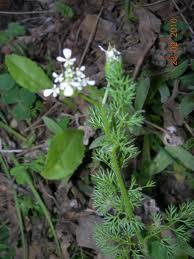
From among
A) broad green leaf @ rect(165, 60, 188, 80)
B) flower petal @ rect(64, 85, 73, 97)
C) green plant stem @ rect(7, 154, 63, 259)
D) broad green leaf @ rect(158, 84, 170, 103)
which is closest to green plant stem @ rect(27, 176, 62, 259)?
green plant stem @ rect(7, 154, 63, 259)

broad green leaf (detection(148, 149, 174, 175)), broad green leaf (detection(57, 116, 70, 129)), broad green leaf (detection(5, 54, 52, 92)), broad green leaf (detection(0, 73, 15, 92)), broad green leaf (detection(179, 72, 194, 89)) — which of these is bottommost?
broad green leaf (detection(148, 149, 174, 175))

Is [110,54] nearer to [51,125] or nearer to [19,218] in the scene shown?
[51,125]

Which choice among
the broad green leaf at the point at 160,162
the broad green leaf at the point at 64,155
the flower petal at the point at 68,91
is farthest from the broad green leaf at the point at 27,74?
the flower petal at the point at 68,91

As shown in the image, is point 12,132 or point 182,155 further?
point 12,132

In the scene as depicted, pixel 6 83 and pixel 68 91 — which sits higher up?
pixel 68 91

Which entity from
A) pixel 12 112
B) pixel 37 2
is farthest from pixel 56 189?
pixel 37 2

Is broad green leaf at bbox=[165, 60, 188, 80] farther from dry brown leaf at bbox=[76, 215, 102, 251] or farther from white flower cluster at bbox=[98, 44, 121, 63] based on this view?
white flower cluster at bbox=[98, 44, 121, 63]
